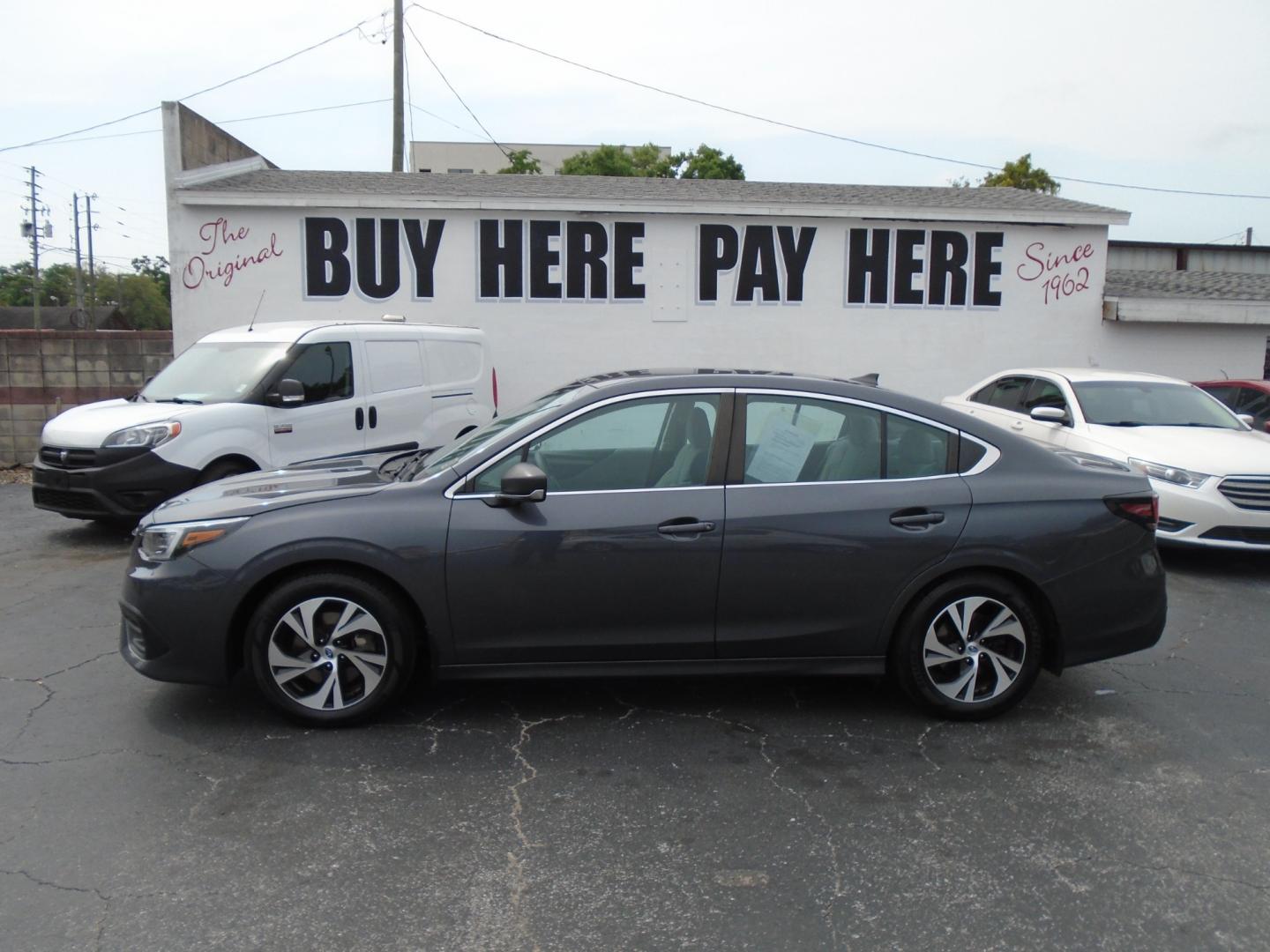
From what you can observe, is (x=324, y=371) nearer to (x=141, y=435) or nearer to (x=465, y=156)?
(x=141, y=435)

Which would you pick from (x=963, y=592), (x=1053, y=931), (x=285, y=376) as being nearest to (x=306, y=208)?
(x=285, y=376)

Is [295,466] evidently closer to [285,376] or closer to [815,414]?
[815,414]

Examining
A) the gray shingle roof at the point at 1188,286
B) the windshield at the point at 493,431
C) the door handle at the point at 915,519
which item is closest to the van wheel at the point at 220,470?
the windshield at the point at 493,431

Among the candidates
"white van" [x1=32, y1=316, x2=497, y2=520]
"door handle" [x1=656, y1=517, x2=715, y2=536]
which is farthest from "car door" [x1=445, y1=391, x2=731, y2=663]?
"white van" [x1=32, y1=316, x2=497, y2=520]

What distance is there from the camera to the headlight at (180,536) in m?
4.20

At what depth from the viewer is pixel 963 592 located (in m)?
4.39

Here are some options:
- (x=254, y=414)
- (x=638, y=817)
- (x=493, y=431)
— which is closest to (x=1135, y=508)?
(x=638, y=817)

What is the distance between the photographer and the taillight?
4.46 m

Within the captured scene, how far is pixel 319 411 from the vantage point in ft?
28.0

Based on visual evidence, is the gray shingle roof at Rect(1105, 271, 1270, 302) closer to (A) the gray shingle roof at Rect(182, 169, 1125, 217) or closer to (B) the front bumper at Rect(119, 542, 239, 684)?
(A) the gray shingle roof at Rect(182, 169, 1125, 217)

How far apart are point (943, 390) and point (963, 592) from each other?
33.1ft

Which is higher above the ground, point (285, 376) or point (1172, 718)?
point (285, 376)

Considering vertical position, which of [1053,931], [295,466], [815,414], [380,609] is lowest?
[1053,931]

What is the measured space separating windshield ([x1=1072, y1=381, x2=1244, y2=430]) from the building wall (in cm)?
490
